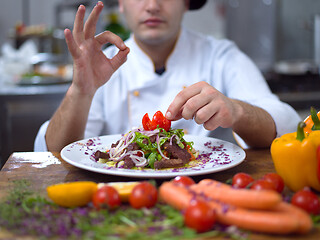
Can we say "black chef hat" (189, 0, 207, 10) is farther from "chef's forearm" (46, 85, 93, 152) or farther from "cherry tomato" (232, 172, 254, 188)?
"cherry tomato" (232, 172, 254, 188)

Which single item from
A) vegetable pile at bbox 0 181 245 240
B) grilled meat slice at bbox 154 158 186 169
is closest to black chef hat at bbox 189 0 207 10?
grilled meat slice at bbox 154 158 186 169

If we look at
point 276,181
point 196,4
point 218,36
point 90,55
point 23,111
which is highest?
point 196,4

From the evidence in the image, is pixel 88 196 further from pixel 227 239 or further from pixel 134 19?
pixel 134 19

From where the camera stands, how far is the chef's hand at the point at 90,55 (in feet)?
5.45

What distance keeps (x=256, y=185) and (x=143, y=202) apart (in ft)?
0.93

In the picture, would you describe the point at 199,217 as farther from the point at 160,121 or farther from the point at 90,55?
the point at 90,55

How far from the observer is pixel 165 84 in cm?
231

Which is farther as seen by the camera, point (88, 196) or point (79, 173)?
point (79, 173)

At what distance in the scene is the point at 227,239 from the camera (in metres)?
0.78

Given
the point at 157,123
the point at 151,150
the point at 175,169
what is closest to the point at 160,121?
the point at 157,123

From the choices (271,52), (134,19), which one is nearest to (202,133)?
(134,19)

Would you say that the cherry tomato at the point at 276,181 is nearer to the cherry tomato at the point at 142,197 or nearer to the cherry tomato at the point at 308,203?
the cherry tomato at the point at 308,203

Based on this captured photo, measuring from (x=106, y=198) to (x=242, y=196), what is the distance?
315 millimetres

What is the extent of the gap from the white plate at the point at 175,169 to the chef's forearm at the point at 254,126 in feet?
0.41
